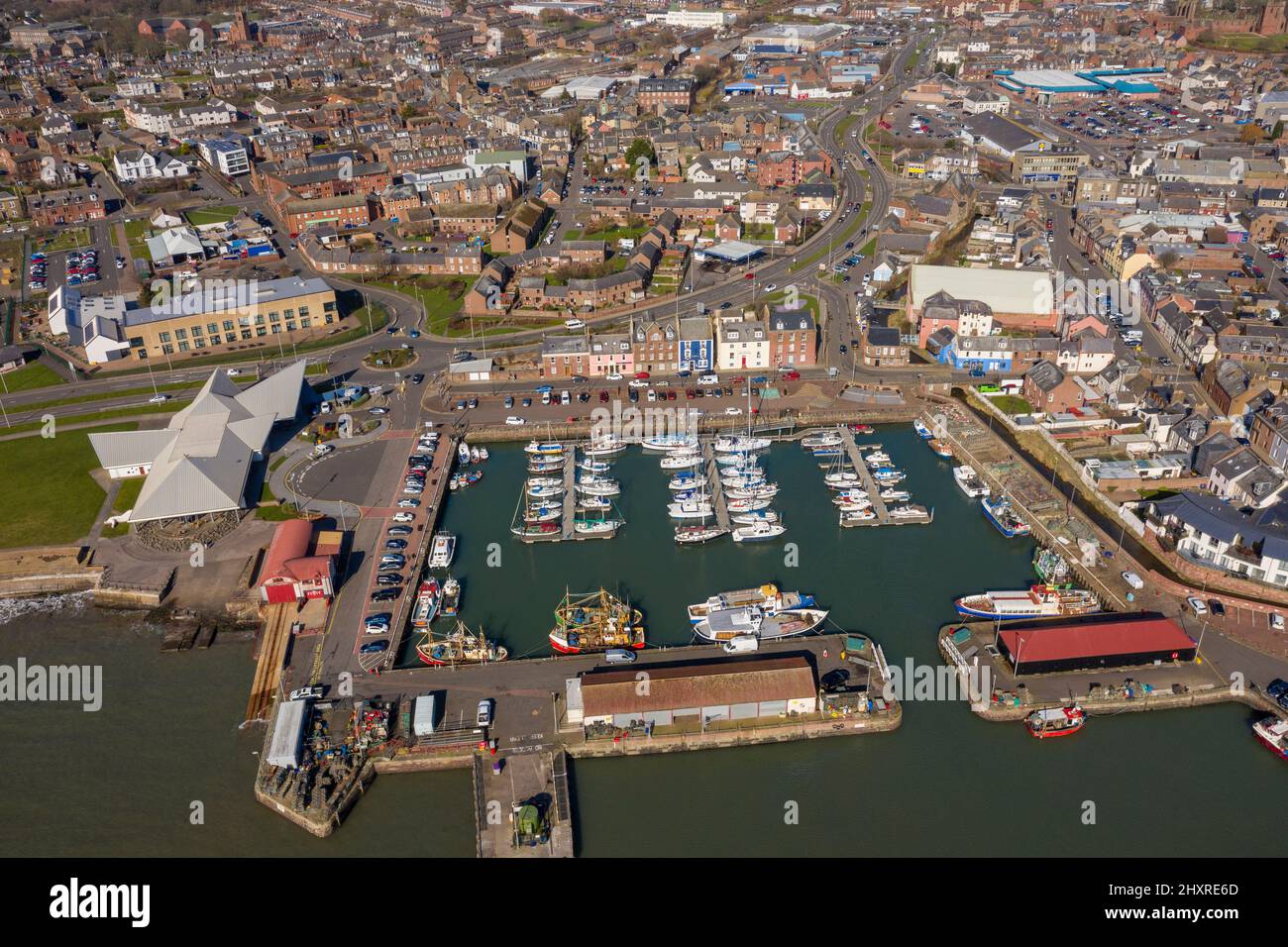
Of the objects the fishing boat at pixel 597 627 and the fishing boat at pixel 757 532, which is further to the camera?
the fishing boat at pixel 757 532

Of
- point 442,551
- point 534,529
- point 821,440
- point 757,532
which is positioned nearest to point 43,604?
point 442,551

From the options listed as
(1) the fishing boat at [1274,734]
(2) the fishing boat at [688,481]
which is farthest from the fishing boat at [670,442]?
(1) the fishing boat at [1274,734]

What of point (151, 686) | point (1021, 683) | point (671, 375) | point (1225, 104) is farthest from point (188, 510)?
point (1225, 104)

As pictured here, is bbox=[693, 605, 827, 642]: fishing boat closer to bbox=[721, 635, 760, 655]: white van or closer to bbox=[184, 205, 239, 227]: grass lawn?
bbox=[721, 635, 760, 655]: white van

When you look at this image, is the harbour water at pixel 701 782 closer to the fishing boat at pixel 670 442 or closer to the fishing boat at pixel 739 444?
the fishing boat at pixel 739 444

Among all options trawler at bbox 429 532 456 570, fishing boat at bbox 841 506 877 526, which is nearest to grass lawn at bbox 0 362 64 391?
trawler at bbox 429 532 456 570

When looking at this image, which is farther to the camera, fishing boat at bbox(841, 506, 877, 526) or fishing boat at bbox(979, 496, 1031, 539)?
fishing boat at bbox(841, 506, 877, 526)

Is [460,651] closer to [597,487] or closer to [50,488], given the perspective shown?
[597,487]
